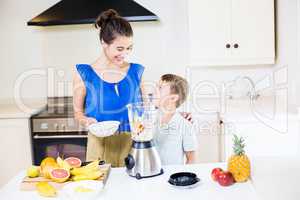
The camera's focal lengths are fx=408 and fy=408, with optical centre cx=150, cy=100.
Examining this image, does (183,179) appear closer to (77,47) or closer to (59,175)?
(59,175)

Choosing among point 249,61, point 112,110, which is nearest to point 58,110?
point 112,110

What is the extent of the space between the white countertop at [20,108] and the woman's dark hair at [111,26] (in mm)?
856

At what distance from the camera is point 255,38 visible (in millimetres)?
3123

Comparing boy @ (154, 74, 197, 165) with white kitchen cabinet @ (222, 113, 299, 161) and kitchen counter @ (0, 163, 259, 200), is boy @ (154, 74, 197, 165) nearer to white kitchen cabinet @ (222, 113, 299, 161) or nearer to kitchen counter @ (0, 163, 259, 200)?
kitchen counter @ (0, 163, 259, 200)

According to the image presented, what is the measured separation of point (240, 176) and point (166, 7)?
6.48 ft

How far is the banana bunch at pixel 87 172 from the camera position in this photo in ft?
5.78

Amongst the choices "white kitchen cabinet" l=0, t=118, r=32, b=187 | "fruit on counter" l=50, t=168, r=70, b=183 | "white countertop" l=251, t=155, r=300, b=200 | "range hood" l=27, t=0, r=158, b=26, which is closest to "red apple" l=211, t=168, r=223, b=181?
→ "white countertop" l=251, t=155, r=300, b=200

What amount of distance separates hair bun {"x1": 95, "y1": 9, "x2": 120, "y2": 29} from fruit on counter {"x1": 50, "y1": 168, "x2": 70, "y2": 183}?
1.42 m

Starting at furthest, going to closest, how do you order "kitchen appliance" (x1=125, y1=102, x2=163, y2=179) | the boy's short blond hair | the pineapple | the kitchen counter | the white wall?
the white wall
the boy's short blond hair
"kitchen appliance" (x1=125, y1=102, x2=163, y2=179)
the pineapple
the kitchen counter

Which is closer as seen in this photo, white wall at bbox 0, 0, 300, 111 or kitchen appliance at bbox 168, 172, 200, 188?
kitchen appliance at bbox 168, 172, 200, 188

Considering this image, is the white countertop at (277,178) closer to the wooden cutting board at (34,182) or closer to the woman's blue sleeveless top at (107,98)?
the wooden cutting board at (34,182)

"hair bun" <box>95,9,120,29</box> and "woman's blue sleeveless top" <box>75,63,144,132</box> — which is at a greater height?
"hair bun" <box>95,9,120,29</box>

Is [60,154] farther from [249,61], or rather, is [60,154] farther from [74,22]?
[249,61]

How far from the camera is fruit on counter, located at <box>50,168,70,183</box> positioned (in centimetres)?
174
